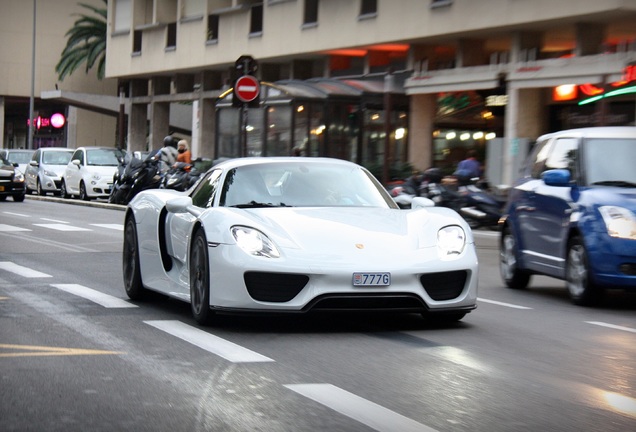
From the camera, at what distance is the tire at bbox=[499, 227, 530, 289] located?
13422 mm

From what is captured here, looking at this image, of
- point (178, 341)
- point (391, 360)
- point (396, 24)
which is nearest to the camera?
point (391, 360)

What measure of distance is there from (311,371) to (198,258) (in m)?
2.38

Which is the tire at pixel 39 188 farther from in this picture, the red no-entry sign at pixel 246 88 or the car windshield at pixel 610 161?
the car windshield at pixel 610 161

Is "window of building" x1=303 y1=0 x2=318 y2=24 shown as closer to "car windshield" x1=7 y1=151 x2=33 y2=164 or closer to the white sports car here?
"car windshield" x1=7 y1=151 x2=33 y2=164

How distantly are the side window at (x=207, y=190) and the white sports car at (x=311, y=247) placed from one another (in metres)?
0.02

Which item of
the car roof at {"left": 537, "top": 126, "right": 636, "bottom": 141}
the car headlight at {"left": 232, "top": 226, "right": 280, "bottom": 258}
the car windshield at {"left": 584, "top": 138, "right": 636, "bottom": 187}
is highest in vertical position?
the car roof at {"left": 537, "top": 126, "right": 636, "bottom": 141}

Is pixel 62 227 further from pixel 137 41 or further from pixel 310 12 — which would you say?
pixel 137 41

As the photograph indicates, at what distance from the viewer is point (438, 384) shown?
22.0ft

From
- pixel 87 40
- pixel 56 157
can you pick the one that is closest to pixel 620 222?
pixel 56 157

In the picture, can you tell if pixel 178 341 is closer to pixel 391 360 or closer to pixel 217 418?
pixel 391 360

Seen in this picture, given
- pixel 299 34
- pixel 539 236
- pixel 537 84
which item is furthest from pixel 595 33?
pixel 539 236

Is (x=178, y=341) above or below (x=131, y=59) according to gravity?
below

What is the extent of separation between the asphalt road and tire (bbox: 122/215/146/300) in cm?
17

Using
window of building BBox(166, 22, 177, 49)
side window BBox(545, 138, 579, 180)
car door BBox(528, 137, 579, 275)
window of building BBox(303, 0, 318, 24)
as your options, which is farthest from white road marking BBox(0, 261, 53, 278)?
window of building BBox(166, 22, 177, 49)
